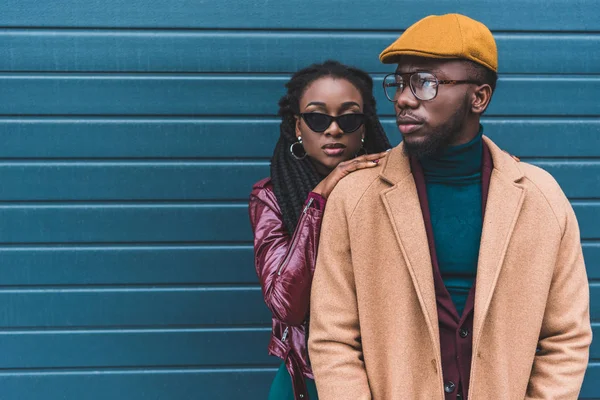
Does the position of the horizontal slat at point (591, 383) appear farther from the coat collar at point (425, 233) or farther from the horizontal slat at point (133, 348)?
the coat collar at point (425, 233)

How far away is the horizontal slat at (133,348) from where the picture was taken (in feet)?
11.1

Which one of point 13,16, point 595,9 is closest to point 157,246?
point 13,16

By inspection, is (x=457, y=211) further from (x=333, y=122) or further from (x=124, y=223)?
(x=124, y=223)

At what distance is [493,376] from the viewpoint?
1.99 metres

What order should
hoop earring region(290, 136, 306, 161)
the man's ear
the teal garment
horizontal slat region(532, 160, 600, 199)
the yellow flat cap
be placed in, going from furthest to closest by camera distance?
1. horizontal slat region(532, 160, 600, 199)
2. hoop earring region(290, 136, 306, 161)
3. the teal garment
4. the man's ear
5. the yellow flat cap

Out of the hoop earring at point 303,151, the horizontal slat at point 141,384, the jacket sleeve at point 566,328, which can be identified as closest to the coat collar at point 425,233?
the jacket sleeve at point 566,328

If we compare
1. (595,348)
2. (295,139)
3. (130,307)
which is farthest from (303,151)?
(595,348)

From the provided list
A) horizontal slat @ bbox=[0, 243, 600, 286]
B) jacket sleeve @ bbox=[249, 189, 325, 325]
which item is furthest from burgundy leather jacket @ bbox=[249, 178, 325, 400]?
horizontal slat @ bbox=[0, 243, 600, 286]

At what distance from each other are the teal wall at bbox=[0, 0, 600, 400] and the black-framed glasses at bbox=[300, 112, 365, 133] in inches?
38.0

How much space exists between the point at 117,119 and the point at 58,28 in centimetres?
56

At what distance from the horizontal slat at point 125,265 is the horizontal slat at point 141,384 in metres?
0.50

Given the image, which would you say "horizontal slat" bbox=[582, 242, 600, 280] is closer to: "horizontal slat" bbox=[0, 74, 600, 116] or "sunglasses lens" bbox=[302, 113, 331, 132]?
"horizontal slat" bbox=[0, 74, 600, 116]

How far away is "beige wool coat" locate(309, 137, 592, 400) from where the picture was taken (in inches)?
77.6

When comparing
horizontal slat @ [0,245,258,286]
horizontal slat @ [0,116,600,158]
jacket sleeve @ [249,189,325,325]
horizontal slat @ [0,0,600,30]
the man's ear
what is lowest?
horizontal slat @ [0,245,258,286]
